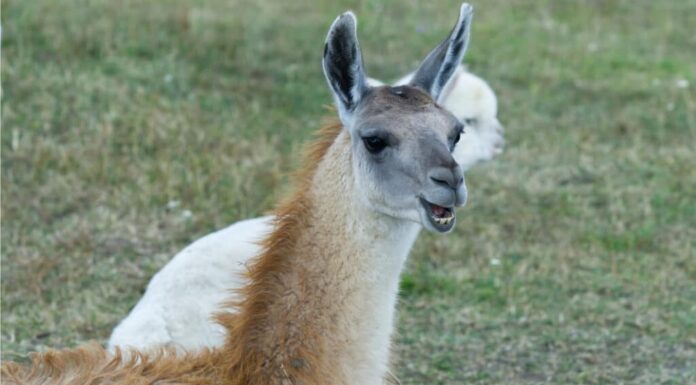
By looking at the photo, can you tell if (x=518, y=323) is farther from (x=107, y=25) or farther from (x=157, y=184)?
(x=107, y=25)

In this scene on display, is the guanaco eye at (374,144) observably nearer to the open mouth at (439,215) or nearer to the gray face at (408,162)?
the gray face at (408,162)

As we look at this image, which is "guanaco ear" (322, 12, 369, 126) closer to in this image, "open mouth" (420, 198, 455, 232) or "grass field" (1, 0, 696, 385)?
"open mouth" (420, 198, 455, 232)

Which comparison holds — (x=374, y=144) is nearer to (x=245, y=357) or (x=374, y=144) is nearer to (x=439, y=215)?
(x=439, y=215)

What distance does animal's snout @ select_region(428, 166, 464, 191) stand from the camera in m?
4.31

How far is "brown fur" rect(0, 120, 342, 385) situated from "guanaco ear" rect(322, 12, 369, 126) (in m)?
0.30

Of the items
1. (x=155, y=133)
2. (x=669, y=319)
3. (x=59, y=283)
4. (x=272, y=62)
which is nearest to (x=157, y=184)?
(x=155, y=133)

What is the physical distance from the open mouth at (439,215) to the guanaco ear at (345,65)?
468mm

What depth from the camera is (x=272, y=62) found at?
439 inches

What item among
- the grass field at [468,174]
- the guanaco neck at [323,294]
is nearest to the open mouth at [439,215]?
the guanaco neck at [323,294]

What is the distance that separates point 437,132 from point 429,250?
3.78 metres

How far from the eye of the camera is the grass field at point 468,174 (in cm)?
707

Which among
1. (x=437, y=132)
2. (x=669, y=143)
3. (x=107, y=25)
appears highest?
(x=437, y=132)

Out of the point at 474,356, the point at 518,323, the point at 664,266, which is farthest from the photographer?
the point at 664,266

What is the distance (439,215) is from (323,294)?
0.47 meters
